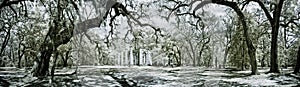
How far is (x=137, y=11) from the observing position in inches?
931

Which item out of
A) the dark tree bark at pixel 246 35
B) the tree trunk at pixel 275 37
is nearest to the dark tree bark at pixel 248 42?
the dark tree bark at pixel 246 35

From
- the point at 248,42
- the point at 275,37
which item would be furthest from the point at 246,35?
the point at 275,37

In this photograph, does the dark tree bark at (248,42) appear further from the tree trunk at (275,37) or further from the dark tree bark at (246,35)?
the tree trunk at (275,37)

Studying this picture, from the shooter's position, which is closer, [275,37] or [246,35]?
[275,37]

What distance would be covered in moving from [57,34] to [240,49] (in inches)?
642

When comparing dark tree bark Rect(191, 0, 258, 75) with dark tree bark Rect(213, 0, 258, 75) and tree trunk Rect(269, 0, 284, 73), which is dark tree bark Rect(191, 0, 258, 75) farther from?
tree trunk Rect(269, 0, 284, 73)

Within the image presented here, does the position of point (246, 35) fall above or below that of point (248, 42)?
above

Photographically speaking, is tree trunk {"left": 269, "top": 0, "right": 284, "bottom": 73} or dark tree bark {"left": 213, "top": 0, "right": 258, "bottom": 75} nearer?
tree trunk {"left": 269, "top": 0, "right": 284, "bottom": 73}

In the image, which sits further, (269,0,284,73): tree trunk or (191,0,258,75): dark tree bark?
(191,0,258,75): dark tree bark

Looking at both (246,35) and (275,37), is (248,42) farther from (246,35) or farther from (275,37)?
(275,37)

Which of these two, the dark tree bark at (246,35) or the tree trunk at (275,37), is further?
the dark tree bark at (246,35)

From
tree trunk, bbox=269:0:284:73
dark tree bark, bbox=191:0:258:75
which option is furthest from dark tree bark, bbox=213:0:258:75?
tree trunk, bbox=269:0:284:73

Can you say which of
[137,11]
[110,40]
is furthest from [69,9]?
[110,40]

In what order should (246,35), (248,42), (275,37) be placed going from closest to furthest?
(275,37) → (248,42) → (246,35)
